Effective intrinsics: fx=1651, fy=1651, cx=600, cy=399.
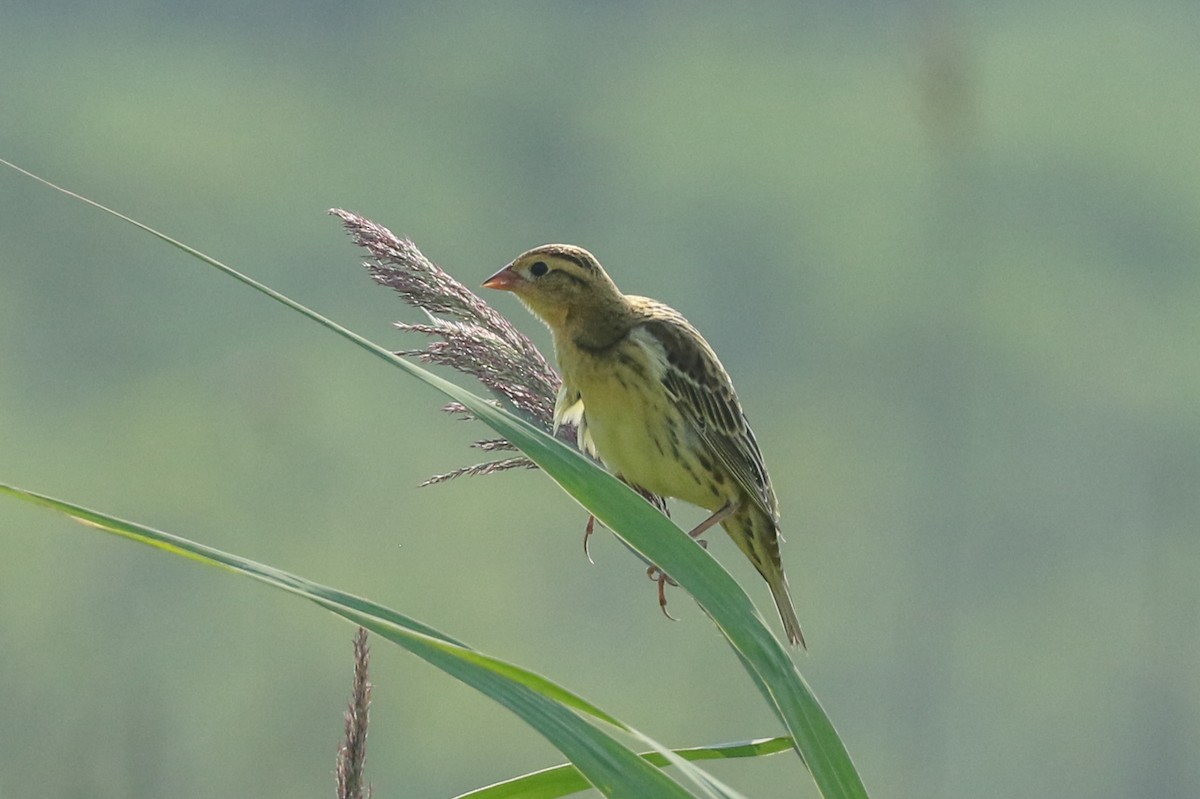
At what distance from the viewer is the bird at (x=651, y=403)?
12.8 ft

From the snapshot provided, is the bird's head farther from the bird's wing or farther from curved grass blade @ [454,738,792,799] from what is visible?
curved grass blade @ [454,738,792,799]

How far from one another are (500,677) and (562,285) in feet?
7.51

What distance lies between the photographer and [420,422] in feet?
91.5

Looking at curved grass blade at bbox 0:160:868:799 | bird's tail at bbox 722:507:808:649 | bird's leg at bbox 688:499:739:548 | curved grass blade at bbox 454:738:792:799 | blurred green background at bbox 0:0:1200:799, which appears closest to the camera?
curved grass blade at bbox 0:160:868:799

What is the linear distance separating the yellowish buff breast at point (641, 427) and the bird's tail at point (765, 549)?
0.09 metres

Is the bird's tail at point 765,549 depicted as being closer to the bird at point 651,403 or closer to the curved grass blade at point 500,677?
the bird at point 651,403

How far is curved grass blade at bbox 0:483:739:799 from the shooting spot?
1753mm

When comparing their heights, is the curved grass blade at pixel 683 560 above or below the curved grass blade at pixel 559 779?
above

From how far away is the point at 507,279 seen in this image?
13.4 ft

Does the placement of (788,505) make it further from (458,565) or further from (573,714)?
(573,714)

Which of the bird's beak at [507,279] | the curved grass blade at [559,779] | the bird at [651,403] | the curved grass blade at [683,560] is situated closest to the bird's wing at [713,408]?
the bird at [651,403]

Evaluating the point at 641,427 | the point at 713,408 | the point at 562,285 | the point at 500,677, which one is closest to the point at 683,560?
the point at 500,677

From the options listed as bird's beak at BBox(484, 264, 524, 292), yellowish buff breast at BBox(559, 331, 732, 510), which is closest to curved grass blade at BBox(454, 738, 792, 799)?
yellowish buff breast at BBox(559, 331, 732, 510)

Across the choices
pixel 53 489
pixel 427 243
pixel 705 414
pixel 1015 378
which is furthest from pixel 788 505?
pixel 705 414
